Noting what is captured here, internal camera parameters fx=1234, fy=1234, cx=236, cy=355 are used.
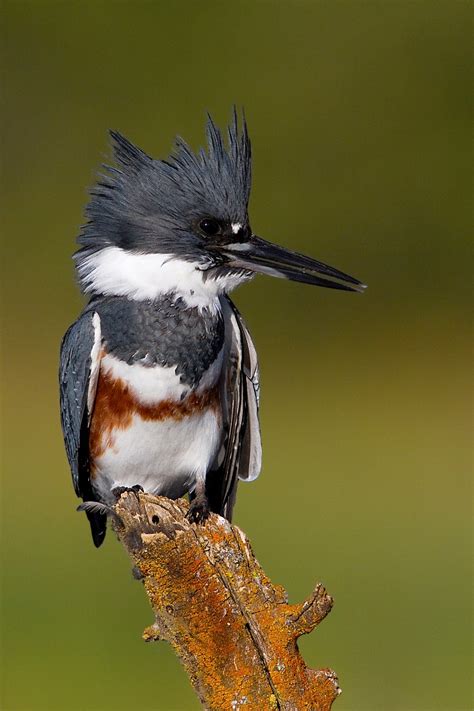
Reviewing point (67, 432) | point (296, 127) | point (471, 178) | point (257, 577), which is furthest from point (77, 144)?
point (257, 577)

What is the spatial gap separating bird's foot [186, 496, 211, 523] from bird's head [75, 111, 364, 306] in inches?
18.3

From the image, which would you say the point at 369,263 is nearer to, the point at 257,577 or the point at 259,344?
the point at 259,344

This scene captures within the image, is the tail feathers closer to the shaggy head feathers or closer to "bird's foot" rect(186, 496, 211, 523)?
"bird's foot" rect(186, 496, 211, 523)

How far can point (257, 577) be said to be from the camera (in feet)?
7.82

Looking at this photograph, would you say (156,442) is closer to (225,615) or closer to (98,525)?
(98,525)

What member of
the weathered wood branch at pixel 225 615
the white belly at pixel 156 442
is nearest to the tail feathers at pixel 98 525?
the white belly at pixel 156 442

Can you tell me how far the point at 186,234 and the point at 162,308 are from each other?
0.18m

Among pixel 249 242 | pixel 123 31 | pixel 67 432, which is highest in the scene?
pixel 123 31

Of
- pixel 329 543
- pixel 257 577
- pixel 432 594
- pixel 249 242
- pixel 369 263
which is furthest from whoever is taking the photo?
pixel 369 263

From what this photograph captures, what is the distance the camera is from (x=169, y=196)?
292 centimetres

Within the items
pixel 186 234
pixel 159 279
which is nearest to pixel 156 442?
pixel 159 279

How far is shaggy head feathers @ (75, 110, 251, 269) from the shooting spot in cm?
291

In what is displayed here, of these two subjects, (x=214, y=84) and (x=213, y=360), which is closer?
(x=213, y=360)

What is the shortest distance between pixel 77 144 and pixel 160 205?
14.3 feet
